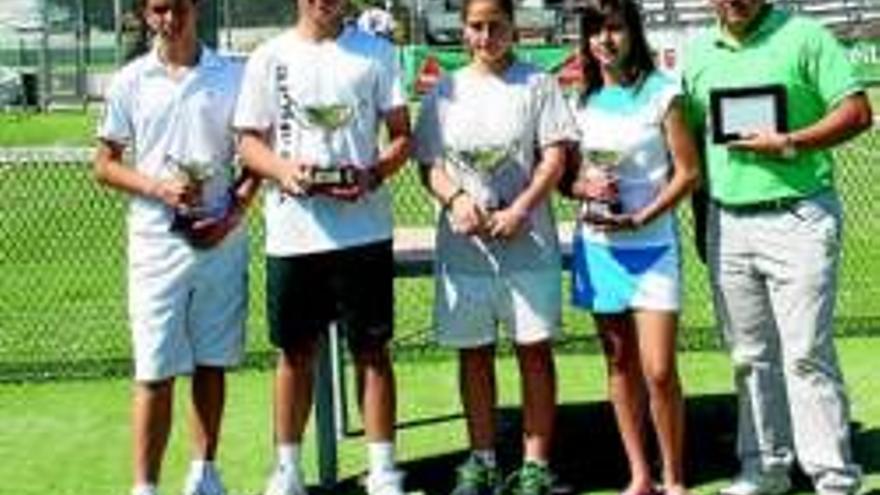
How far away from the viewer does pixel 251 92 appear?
6348mm

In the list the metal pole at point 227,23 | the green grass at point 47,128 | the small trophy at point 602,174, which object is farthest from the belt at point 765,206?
the metal pole at point 227,23

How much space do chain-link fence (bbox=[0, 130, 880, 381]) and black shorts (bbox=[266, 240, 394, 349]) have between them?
1435 mm

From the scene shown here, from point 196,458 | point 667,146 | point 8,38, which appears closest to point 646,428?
point 667,146

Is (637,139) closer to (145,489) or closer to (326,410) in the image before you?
(326,410)

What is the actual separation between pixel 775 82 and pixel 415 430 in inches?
98.5

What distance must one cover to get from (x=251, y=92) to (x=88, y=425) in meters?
2.43

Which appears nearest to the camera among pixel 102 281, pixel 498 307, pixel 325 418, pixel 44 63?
pixel 498 307

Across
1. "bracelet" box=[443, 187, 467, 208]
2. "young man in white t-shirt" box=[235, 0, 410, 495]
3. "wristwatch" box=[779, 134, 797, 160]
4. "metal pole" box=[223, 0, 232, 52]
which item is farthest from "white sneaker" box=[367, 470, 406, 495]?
"metal pole" box=[223, 0, 232, 52]

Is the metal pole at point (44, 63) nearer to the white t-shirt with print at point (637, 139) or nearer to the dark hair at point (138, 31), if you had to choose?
the dark hair at point (138, 31)

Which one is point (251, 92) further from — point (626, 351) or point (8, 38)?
point (8, 38)

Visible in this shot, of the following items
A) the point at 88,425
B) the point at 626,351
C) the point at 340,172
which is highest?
the point at 340,172

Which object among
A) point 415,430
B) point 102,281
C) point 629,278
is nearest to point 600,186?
point 629,278

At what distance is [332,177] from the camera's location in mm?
6270

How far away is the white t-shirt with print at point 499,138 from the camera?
6.43 meters
